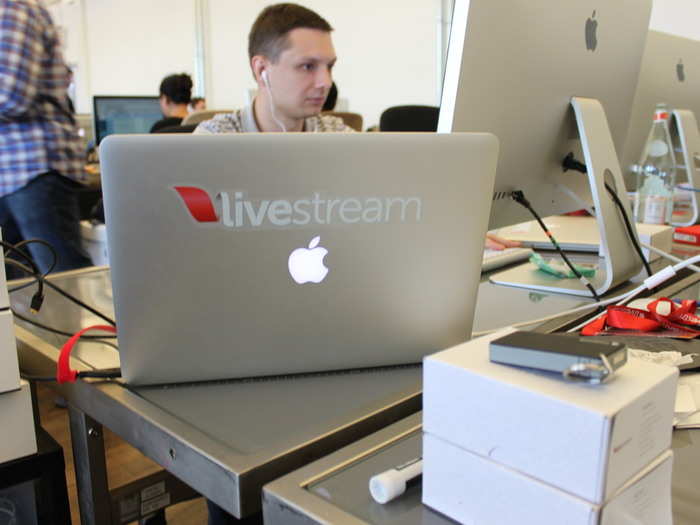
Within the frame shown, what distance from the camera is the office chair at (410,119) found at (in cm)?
275

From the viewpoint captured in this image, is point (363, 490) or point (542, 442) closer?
point (542, 442)

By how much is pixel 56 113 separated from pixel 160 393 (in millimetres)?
1422

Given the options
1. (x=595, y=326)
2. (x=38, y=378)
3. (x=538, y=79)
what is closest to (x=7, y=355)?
(x=38, y=378)

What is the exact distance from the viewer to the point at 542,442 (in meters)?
0.39

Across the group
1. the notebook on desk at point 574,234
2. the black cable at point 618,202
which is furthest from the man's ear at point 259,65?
the black cable at point 618,202

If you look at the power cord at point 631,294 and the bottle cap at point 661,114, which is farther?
the bottle cap at point 661,114

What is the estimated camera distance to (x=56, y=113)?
6.01ft

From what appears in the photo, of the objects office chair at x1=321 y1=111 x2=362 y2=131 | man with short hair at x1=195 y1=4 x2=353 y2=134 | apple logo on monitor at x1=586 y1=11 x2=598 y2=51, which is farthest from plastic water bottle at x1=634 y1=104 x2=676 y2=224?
office chair at x1=321 y1=111 x2=362 y2=131

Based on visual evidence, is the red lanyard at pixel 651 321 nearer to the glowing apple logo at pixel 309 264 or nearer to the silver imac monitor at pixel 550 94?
the silver imac monitor at pixel 550 94

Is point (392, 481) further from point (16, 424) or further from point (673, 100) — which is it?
point (673, 100)

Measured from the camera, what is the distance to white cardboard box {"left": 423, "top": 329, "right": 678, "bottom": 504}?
37 centimetres

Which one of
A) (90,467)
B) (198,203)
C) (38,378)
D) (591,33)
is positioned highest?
(591,33)

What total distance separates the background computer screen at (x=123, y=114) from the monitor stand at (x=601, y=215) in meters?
3.25

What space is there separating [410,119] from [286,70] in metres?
1.12
